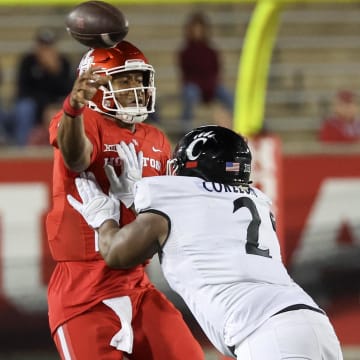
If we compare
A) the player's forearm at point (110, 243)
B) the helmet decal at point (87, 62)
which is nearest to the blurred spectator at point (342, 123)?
the helmet decal at point (87, 62)

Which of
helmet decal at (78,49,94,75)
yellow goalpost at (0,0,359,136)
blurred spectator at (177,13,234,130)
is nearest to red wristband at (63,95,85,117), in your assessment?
helmet decal at (78,49,94,75)

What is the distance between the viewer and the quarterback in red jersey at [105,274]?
3.80m

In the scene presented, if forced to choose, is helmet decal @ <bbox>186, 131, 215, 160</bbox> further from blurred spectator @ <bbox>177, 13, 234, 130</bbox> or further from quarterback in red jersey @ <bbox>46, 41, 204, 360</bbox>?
blurred spectator @ <bbox>177, 13, 234, 130</bbox>

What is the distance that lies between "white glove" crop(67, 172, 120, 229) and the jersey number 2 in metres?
0.45

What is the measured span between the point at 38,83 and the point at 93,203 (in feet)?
12.4

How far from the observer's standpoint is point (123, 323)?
3.81 meters

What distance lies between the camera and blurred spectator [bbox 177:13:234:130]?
24.5 ft

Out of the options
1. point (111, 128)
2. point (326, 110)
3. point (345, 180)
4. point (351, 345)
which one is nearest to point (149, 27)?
point (326, 110)

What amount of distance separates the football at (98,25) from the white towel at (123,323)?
3.04ft

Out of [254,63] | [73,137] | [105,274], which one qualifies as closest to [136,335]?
[105,274]

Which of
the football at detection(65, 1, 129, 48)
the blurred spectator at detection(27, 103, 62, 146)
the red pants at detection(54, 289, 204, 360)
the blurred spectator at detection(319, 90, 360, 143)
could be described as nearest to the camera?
the red pants at detection(54, 289, 204, 360)

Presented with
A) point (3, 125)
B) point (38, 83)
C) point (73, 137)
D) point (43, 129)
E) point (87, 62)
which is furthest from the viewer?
point (3, 125)

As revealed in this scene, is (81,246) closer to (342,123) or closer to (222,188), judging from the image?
(222,188)

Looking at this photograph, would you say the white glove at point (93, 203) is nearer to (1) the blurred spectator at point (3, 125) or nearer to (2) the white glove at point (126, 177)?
(2) the white glove at point (126, 177)
